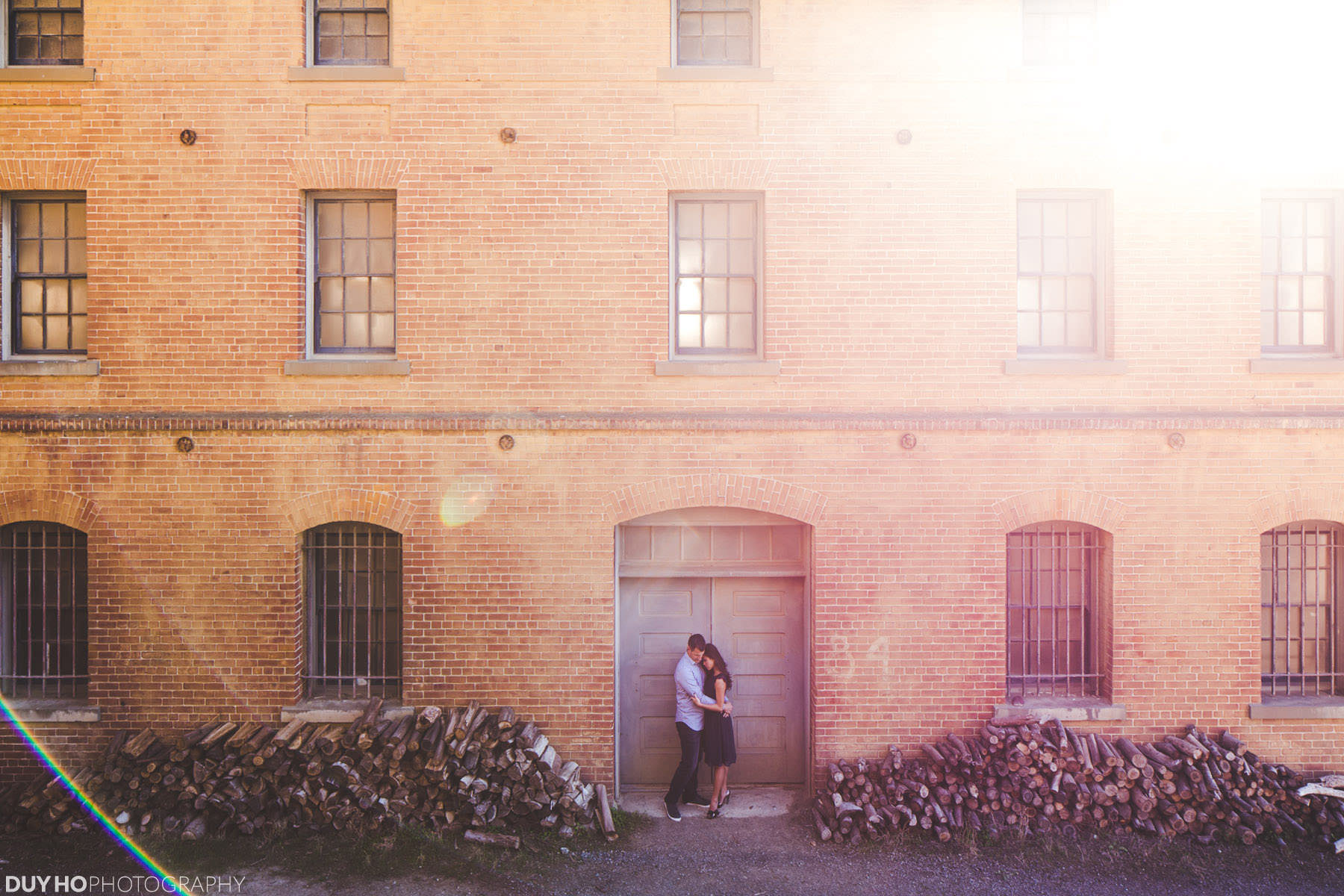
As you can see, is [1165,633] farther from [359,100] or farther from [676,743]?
[359,100]

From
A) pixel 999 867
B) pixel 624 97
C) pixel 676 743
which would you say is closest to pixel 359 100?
pixel 624 97

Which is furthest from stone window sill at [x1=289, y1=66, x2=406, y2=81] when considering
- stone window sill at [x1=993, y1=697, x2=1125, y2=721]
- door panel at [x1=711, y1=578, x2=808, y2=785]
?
stone window sill at [x1=993, y1=697, x2=1125, y2=721]

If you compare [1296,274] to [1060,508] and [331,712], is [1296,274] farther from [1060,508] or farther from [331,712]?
[331,712]

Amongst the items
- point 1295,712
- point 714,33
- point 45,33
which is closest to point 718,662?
point 1295,712

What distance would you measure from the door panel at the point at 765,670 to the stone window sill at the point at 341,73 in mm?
6538

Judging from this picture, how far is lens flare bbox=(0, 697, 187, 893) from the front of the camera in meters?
6.74

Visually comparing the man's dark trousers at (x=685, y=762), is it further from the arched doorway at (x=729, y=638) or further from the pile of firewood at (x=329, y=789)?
the pile of firewood at (x=329, y=789)

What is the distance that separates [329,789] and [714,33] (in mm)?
8798

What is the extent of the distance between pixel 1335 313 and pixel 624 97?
8.20 m

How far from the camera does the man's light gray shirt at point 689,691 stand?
25.5 feet

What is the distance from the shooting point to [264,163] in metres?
8.07

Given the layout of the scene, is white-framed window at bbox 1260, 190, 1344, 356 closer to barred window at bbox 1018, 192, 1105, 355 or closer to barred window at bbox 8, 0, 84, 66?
barred window at bbox 1018, 192, 1105, 355

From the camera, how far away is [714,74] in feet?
26.4

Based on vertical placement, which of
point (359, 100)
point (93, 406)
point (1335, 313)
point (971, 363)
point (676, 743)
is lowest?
point (676, 743)
